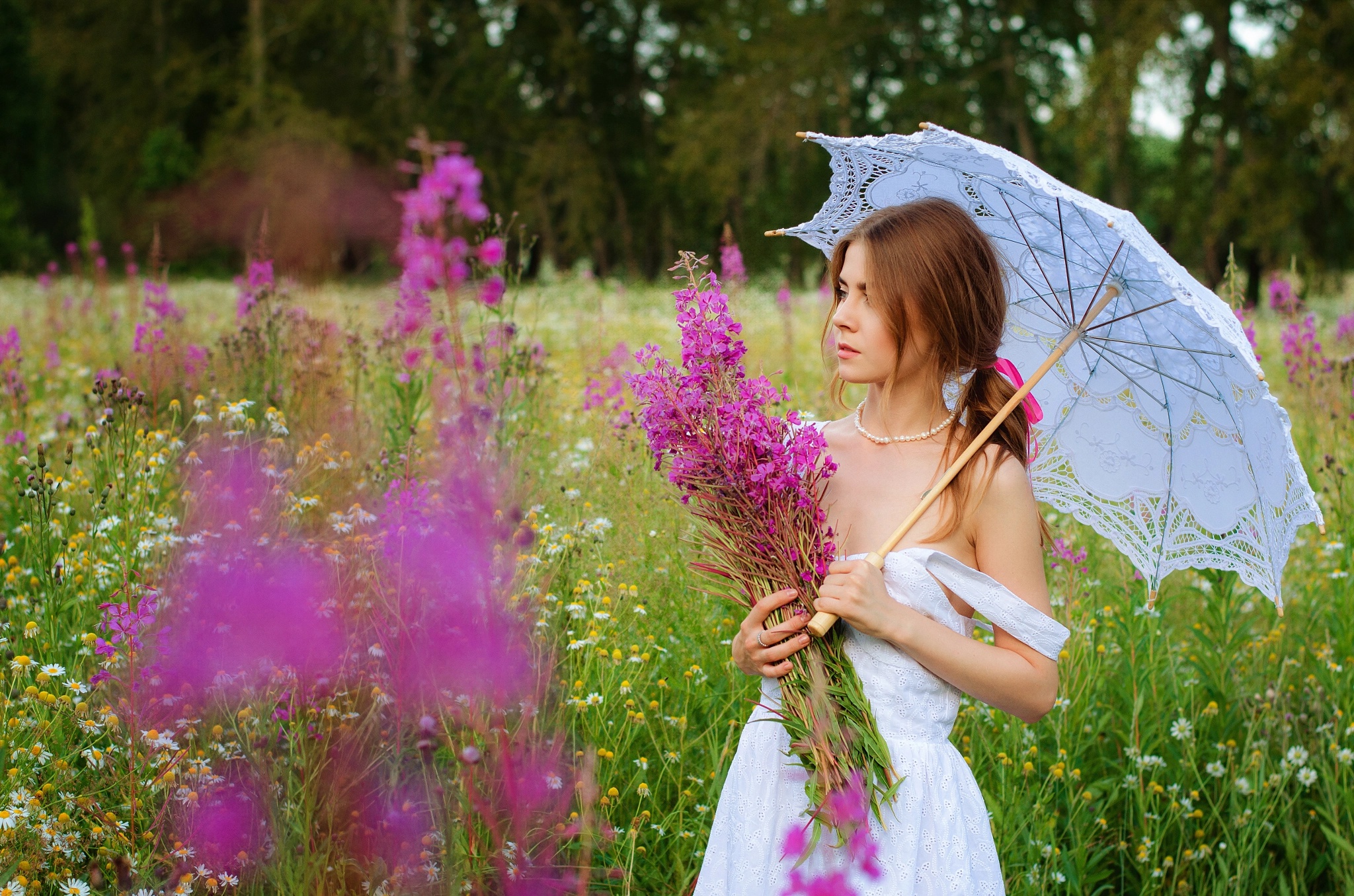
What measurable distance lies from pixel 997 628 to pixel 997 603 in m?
0.08

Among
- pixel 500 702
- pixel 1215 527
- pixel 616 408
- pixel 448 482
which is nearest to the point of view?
pixel 448 482

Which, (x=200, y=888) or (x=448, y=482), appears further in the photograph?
(x=200, y=888)

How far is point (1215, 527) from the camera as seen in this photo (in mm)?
2154

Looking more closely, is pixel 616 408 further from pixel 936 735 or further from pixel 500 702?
pixel 936 735

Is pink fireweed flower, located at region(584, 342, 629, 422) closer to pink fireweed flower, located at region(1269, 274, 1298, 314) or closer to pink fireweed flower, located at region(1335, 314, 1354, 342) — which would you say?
pink fireweed flower, located at region(1269, 274, 1298, 314)

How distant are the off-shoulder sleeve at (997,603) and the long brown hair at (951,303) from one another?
0.22 ft

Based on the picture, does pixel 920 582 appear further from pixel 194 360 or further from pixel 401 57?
pixel 401 57

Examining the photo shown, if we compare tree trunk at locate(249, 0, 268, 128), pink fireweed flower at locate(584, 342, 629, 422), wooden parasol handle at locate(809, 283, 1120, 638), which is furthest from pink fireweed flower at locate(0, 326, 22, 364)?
tree trunk at locate(249, 0, 268, 128)

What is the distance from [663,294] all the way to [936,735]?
12.0 m

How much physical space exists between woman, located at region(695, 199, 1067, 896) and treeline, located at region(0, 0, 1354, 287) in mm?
17974

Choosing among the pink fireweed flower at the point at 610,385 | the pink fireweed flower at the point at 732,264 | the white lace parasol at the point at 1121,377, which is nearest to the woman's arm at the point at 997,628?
the white lace parasol at the point at 1121,377

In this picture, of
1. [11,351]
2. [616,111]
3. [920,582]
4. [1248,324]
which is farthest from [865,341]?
[616,111]

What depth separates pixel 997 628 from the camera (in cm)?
183

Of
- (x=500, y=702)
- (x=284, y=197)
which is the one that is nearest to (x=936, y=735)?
(x=500, y=702)
